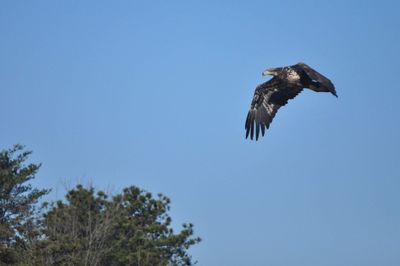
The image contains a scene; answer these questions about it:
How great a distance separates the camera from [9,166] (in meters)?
49.7

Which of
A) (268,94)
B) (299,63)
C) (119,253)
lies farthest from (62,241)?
(299,63)

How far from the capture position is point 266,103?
88.4 feet

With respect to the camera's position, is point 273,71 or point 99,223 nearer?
point 273,71

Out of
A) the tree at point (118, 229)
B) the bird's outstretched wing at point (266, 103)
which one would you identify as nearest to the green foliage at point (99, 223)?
the tree at point (118, 229)

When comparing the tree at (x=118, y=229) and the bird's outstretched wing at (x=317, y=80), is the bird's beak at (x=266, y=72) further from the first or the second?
the tree at (x=118, y=229)

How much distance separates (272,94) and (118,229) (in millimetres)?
21443

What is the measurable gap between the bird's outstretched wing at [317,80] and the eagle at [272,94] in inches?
13.9

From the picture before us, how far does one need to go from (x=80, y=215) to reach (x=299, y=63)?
2463cm

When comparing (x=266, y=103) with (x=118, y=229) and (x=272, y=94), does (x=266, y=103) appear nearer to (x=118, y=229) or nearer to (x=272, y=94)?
(x=272, y=94)

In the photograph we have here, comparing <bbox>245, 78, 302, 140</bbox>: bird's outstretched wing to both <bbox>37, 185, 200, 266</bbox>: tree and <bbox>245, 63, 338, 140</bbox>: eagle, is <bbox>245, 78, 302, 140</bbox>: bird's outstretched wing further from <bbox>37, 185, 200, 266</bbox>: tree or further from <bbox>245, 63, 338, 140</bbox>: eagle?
<bbox>37, 185, 200, 266</bbox>: tree

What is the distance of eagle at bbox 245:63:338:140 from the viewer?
25372 mm

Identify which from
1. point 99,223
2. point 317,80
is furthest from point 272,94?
point 99,223

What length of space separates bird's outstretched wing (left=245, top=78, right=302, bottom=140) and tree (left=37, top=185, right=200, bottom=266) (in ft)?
46.2

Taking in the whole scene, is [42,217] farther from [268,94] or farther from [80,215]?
[268,94]
